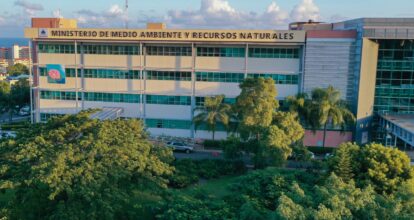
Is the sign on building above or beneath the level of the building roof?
above

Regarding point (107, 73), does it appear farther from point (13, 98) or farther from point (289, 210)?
point (289, 210)

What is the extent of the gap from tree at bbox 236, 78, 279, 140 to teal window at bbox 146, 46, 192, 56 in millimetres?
12360

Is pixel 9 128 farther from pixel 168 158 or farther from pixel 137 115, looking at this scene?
pixel 168 158

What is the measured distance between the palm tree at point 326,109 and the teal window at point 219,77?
8.44 meters

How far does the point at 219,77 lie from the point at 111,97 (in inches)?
488

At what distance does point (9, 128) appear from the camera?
51.1 metres

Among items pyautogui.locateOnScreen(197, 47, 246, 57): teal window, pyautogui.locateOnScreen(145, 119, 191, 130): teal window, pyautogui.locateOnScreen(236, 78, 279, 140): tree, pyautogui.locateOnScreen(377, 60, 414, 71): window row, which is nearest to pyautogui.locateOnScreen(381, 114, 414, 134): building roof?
pyautogui.locateOnScreen(377, 60, 414, 71): window row

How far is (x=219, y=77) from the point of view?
140 ft

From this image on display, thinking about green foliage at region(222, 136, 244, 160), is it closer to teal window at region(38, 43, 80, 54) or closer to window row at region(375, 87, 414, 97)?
window row at region(375, 87, 414, 97)

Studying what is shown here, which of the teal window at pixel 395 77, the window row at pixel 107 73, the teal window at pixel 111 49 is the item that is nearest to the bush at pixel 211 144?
the window row at pixel 107 73

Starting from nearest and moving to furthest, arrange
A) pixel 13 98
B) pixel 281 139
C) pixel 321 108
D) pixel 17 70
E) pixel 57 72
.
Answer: pixel 281 139 → pixel 321 108 → pixel 57 72 → pixel 13 98 → pixel 17 70

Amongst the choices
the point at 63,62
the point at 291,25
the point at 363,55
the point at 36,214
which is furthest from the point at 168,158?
the point at 291,25

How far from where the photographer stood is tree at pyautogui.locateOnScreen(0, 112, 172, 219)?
18.3 meters

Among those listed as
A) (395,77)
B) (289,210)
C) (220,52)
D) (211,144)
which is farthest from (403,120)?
(289,210)
